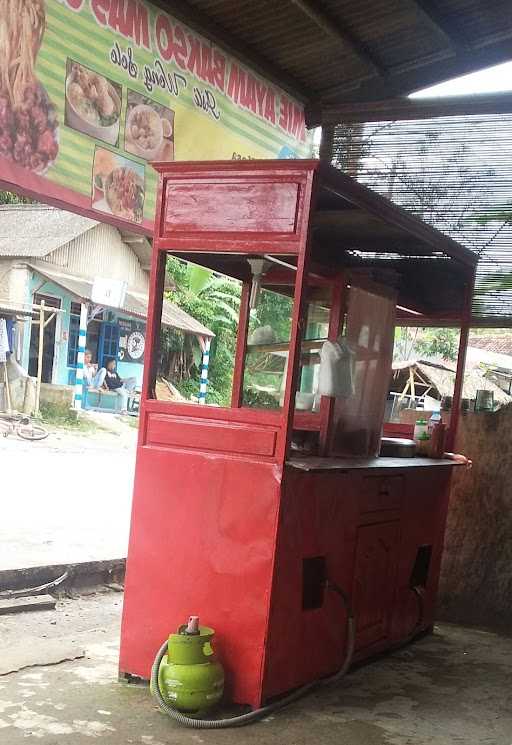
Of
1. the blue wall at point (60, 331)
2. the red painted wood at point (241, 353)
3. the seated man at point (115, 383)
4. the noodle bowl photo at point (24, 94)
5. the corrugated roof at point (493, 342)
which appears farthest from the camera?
the seated man at point (115, 383)

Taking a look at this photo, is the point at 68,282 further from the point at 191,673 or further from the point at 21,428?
the point at 191,673

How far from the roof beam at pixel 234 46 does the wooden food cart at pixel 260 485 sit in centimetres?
150

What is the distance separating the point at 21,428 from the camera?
48.6 feet

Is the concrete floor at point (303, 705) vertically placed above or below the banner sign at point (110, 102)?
below

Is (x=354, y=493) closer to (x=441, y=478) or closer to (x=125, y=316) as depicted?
(x=441, y=478)

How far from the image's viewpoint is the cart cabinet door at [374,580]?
14.3 feet

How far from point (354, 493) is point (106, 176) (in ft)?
7.36

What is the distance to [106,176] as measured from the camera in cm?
446

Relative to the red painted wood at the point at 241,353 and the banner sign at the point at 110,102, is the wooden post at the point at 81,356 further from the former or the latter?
the red painted wood at the point at 241,353

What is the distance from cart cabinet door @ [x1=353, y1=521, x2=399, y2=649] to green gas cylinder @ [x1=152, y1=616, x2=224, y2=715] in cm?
112

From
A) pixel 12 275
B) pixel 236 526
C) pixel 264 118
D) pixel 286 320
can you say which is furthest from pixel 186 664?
pixel 12 275

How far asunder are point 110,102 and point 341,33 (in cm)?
171

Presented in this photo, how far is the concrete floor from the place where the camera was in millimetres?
3229

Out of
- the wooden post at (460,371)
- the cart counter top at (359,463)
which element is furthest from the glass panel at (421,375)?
the cart counter top at (359,463)
